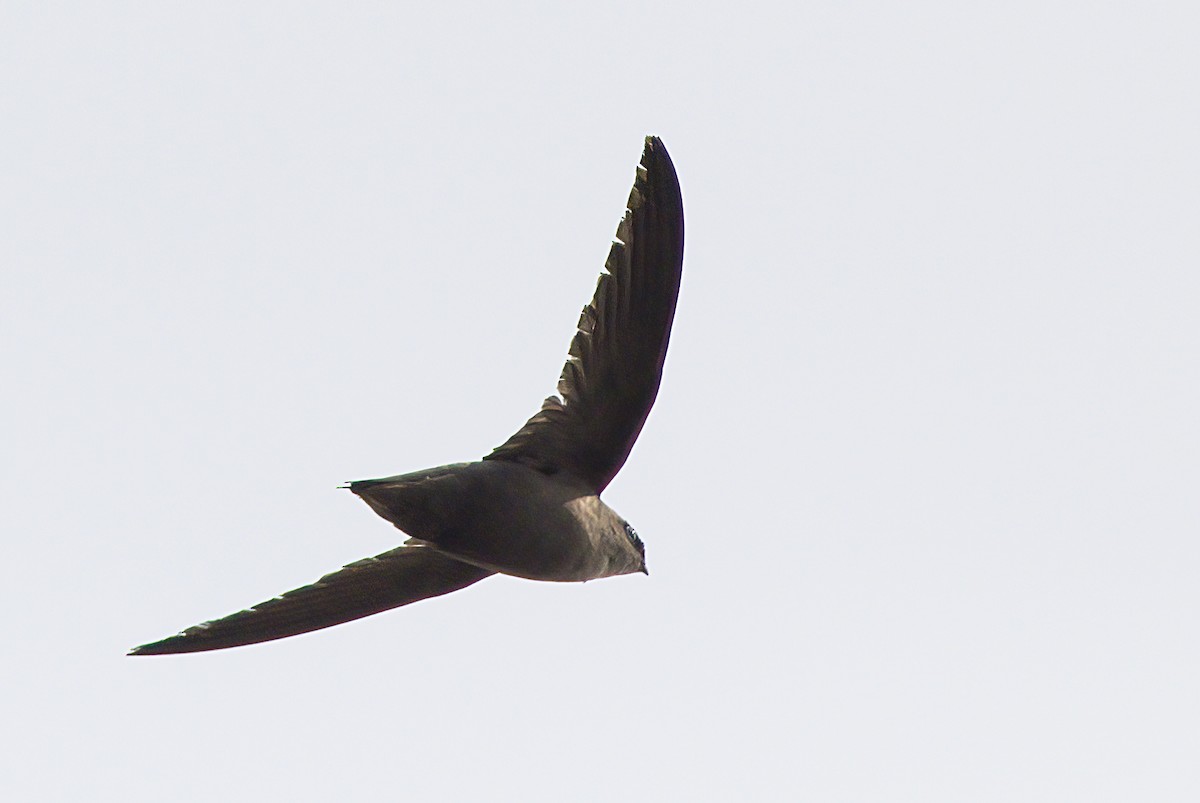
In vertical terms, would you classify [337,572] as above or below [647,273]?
below

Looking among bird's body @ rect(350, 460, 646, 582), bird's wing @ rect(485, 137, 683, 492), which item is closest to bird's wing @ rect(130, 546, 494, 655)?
bird's body @ rect(350, 460, 646, 582)

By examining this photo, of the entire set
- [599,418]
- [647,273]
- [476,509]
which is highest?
[647,273]

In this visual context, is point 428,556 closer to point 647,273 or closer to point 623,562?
point 623,562

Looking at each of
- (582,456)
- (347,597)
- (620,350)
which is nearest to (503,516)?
(582,456)

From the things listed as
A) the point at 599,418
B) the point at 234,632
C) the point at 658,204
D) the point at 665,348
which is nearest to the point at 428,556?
the point at 234,632

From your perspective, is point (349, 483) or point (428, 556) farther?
point (428, 556)

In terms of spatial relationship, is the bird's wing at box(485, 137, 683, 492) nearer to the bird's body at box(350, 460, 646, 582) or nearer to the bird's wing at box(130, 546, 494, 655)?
the bird's body at box(350, 460, 646, 582)

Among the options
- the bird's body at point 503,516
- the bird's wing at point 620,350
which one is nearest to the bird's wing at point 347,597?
→ the bird's body at point 503,516
